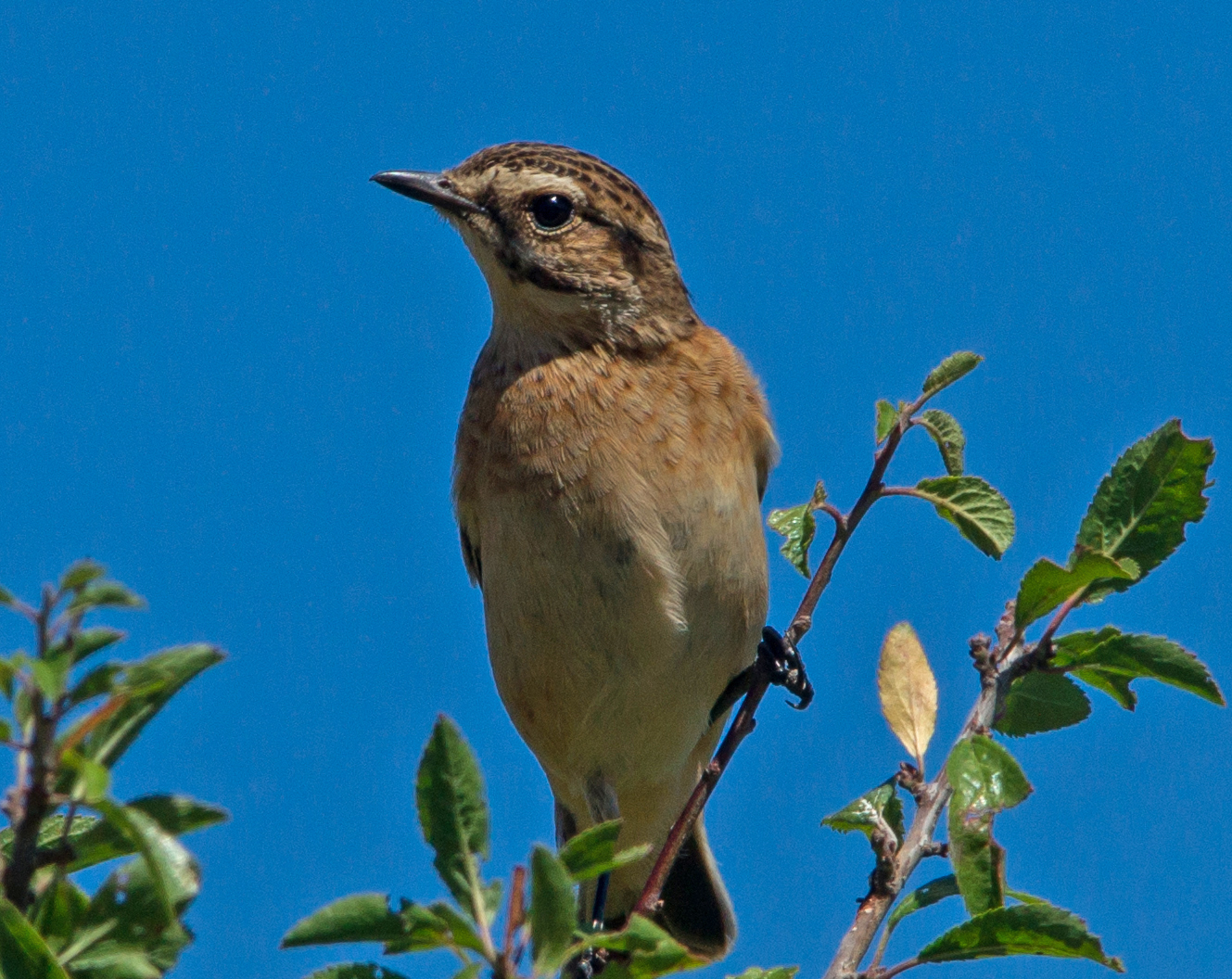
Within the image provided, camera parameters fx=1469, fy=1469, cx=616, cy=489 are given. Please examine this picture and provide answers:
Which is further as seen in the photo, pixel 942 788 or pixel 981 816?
pixel 942 788

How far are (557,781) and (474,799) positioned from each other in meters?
4.88

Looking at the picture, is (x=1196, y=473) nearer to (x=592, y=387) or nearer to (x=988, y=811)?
A: (x=988, y=811)

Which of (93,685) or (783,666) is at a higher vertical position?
(783,666)

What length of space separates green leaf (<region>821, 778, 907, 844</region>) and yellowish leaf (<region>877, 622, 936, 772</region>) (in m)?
0.23


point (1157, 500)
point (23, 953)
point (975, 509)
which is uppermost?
point (975, 509)

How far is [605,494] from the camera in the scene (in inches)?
258

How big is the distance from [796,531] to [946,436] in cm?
56

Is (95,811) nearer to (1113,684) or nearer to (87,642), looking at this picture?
(87,642)

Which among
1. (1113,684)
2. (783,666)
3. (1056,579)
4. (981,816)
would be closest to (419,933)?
(981,816)

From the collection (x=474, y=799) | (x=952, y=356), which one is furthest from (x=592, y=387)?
(x=474, y=799)

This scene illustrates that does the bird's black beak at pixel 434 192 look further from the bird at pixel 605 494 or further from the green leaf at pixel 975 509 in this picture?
the green leaf at pixel 975 509

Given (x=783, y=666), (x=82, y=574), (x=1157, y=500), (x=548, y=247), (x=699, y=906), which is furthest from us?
(x=699, y=906)

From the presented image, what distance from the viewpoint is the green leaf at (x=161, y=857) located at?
7.10 ft

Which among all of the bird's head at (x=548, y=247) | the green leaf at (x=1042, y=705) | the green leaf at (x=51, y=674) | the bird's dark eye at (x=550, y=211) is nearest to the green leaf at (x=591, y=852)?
the green leaf at (x=51, y=674)
